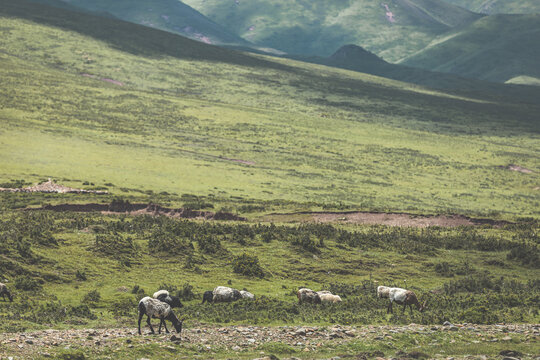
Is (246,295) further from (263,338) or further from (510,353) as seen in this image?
(510,353)

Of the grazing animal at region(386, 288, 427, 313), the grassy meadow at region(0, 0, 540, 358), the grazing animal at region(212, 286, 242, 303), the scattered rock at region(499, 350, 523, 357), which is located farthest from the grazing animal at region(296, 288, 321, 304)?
the scattered rock at region(499, 350, 523, 357)

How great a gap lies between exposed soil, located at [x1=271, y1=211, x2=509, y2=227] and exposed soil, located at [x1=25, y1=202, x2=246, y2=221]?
566 cm

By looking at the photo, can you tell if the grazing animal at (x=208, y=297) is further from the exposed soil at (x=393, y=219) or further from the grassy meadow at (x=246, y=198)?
the exposed soil at (x=393, y=219)

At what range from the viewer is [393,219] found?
180 ft

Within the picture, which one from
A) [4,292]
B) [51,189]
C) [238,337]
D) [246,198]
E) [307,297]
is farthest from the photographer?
[246,198]

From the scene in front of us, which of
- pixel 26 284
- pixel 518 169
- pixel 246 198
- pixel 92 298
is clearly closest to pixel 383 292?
pixel 92 298

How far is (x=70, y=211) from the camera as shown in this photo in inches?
1893

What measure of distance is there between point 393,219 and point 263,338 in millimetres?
37602

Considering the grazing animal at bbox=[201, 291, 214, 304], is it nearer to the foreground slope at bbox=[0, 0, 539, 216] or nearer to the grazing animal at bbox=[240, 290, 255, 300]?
the grazing animal at bbox=[240, 290, 255, 300]

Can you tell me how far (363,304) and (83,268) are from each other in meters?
14.7

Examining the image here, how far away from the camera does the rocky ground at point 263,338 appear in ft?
54.7

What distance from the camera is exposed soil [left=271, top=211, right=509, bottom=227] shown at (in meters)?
53.7

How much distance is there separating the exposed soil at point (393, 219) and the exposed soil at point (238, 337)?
3135 cm

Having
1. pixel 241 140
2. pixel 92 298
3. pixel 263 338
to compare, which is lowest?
pixel 92 298
